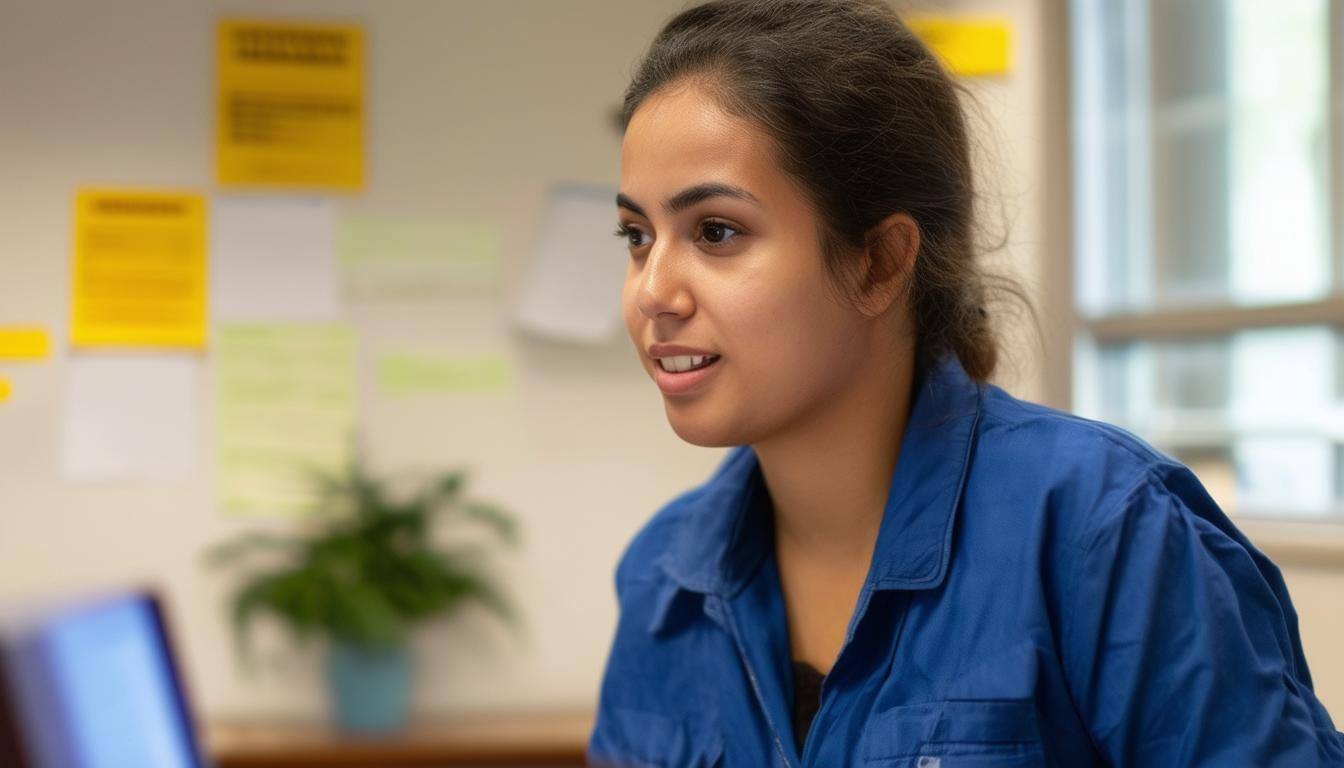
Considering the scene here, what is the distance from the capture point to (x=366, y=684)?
190 centimetres

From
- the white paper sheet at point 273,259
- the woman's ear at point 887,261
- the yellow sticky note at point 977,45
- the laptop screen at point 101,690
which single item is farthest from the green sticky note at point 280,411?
the laptop screen at point 101,690

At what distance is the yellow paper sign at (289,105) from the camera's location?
1.97 m

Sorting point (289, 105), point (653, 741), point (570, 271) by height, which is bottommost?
point (653, 741)

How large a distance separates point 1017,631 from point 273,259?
143 centimetres

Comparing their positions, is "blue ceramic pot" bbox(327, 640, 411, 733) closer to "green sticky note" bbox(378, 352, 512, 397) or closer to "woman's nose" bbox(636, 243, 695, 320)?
"green sticky note" bbox(378, 352, 512, 397)

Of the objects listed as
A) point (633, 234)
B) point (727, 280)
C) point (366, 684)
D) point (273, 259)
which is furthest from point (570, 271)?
point (727, 280)

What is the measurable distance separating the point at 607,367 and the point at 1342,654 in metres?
1.11

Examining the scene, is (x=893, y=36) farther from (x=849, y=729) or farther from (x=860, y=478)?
(x=849, y=729)

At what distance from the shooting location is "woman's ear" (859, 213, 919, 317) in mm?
1056

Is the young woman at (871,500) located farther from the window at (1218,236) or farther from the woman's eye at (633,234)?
the window at (1218,236)

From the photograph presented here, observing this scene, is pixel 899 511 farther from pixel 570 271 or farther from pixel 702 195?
pixel 570 271

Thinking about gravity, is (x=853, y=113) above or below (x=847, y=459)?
above

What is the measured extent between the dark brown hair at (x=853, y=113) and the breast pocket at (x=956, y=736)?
1.05ft

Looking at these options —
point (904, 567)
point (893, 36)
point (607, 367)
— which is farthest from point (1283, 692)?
point (607, 367)
